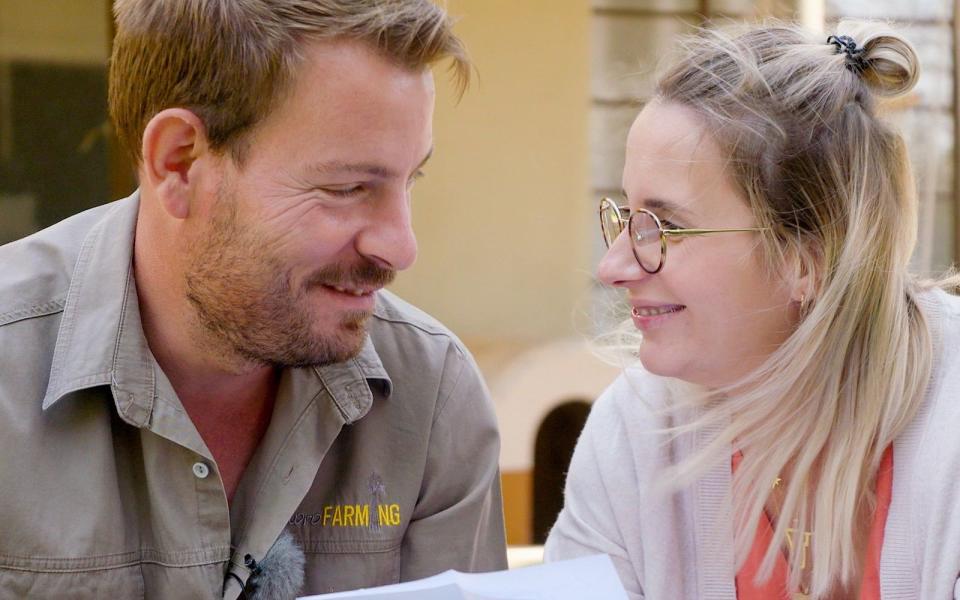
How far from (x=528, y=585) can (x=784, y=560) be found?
27.5 inches

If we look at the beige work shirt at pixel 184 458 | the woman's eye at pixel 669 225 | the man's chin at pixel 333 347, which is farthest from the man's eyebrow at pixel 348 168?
the woman's eye at pixel 669 225

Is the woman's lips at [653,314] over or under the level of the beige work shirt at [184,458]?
over

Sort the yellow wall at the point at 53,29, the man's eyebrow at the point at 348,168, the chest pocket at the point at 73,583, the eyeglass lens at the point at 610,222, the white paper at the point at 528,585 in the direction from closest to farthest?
the white paper at the point at 528,585, the chest pocket at the point at 73,583, the man's eyebrow at the point at 348,168, the eyeglass lens at the point at 610,222, the yellow wall at the point at 53,29

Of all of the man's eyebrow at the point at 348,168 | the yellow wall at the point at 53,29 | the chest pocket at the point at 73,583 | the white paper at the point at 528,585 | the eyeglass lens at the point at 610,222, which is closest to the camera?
the white paper at the point at 528,585

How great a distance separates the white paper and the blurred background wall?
2710 millimetres

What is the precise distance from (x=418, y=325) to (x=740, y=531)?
0.68m

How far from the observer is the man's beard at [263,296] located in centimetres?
194

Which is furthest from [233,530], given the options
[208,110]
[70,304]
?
[208,110]

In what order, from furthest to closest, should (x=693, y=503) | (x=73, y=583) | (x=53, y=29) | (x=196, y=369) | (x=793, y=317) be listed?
(x=53, y=29) → (x=693, y=503) → (x=793, y=317) → (x=196, y=369) → (x=73, y=583)

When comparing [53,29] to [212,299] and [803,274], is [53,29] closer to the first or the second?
[212,299]

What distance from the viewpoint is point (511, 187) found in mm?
4570

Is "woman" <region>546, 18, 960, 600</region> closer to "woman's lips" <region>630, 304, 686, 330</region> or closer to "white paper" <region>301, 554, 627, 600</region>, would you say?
"woman's lips" <region>630, 304, 686, 330</region>

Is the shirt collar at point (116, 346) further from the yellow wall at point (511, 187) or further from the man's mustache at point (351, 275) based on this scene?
the yellow wall at point (511, 187)

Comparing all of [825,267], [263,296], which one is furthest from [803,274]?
[263,296]
